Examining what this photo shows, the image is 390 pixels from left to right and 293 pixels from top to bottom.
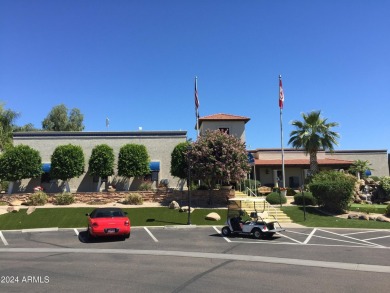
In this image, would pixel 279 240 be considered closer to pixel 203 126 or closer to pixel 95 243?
pixel 95 243

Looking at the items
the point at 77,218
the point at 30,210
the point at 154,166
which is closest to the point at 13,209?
A: the point at 30,210

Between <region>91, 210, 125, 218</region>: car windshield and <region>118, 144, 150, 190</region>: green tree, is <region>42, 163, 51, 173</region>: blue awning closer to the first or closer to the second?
<region>118, 144, 150, 190</region>: green tree

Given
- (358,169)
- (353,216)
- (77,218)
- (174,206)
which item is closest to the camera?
(77,218)

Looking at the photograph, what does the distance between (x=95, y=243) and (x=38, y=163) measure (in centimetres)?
1757

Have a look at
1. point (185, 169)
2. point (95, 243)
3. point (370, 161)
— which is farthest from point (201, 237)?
point (370, 161)

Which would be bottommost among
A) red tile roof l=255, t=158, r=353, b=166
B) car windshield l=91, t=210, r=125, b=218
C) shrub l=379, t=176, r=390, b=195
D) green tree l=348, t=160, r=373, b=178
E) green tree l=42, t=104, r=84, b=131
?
car windshield l=91, t=210, r=125, b=218

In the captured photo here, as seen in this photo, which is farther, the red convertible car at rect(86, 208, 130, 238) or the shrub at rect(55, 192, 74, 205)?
the shrub at rect(55, 192, 74, 205)

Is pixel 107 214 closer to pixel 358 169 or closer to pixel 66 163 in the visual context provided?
pixel 66 163

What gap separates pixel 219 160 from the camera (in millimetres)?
25391

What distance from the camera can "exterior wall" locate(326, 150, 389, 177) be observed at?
4394 centimetres

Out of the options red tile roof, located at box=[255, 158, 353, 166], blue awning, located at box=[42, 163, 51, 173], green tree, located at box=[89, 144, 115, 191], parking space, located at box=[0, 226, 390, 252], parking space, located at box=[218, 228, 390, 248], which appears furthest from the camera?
red tile roof, located at box=[255, 158, 353, 166]

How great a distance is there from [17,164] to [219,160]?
55.9ft

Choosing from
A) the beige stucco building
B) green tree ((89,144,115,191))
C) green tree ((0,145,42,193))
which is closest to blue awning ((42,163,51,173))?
the beige stucco building

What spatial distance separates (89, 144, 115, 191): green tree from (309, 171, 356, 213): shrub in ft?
56.6
